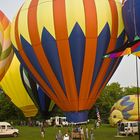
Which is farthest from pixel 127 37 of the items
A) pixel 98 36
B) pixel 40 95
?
pixel 40 95

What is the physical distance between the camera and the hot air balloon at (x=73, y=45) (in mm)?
18422

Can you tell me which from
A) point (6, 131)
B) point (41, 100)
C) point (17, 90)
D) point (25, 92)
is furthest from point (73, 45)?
point (17, 90)

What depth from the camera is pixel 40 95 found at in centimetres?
2756

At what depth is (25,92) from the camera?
30266mm

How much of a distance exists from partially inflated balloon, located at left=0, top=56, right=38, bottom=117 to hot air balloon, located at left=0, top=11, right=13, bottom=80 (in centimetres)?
511

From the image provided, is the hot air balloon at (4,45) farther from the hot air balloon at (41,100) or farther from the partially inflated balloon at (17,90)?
the partially inflated balloon at (17,90)

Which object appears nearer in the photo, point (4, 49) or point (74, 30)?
point (74, 30)

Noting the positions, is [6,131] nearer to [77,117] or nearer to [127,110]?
[127,110]

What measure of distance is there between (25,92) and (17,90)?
772mm

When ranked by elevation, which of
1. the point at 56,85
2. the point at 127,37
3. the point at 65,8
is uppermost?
the point at 65,8

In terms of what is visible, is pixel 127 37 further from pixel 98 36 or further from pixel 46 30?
pixel 46 30

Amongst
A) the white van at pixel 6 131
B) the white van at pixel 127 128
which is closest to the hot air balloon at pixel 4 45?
the white van at pixel 6 131

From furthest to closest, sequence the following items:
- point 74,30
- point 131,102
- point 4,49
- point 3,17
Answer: point 131,102 → point 3,17 → point 4,49 → point 74,30

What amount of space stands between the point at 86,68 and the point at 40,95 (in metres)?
9.50
